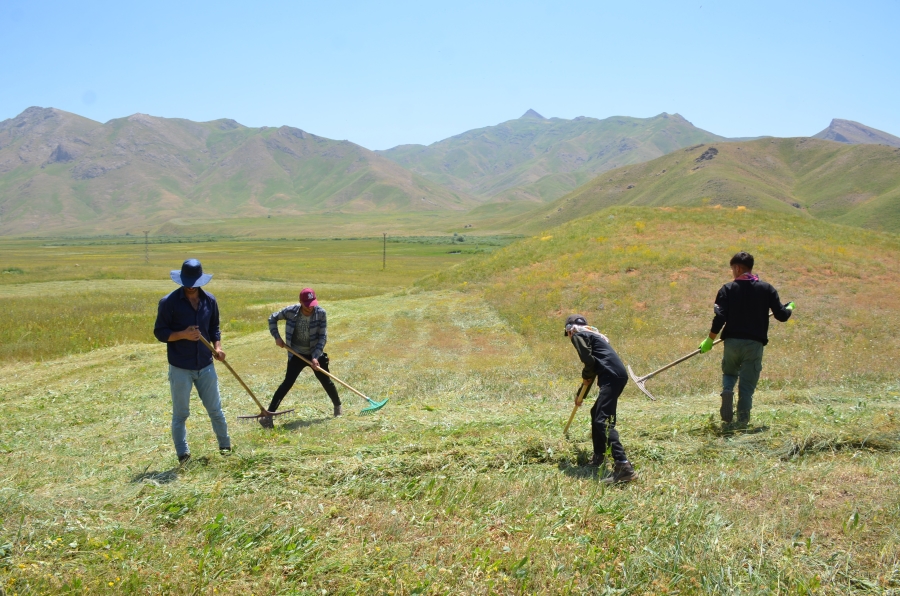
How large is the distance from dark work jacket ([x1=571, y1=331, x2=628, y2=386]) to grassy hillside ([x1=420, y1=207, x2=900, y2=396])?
6246 millimetres

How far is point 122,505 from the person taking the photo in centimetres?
643

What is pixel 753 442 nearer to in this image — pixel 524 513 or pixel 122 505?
pixel 524 513

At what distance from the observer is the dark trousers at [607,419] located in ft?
23.6

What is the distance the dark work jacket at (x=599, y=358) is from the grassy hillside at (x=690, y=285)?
625 cm

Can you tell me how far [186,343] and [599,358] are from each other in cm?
562

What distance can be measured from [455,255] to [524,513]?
8441cm

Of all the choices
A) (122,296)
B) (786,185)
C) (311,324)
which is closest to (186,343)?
(311,324)

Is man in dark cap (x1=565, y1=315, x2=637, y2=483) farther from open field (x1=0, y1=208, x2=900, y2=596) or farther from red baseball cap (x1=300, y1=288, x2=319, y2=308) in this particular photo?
red baseball cap (x1=300, y1=288, x2=319, y2=308)

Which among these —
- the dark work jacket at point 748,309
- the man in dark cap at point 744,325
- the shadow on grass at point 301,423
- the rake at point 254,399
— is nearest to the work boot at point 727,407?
the man in dark cap at point 744,325

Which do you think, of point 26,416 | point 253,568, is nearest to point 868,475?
point 253,568

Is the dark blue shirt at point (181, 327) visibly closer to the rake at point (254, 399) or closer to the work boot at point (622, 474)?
the rake at point (254, 399)

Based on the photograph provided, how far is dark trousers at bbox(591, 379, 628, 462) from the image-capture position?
7.18 m

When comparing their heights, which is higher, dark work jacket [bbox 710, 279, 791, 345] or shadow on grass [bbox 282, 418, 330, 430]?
dark work jacket [bbox 710, 279, 791, 345]

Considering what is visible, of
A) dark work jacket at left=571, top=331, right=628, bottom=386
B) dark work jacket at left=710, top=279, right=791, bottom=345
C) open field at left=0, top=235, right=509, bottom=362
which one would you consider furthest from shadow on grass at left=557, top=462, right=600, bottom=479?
open field at left=0, top=235, right=509, bottom=362
